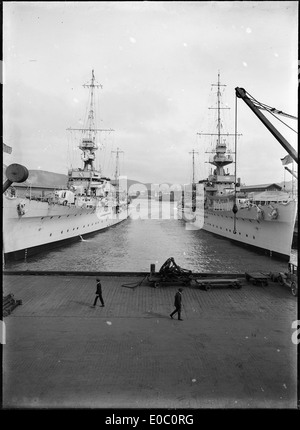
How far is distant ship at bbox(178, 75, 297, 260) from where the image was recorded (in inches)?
921

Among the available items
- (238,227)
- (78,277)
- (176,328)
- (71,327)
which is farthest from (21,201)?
(238,227)

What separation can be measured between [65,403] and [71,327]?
3390 millimetres

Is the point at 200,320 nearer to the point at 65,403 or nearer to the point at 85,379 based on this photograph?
the point at 85,379

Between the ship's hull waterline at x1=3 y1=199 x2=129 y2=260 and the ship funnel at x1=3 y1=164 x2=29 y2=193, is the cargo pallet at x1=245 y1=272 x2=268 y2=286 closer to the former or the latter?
the ship funnel at x1=3 y1=164 x2=29 y2=193

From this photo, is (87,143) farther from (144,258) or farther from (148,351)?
(148,351)

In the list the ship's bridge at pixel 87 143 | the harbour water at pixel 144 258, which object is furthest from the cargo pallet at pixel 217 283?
the ship's bridge at pixel 87 143

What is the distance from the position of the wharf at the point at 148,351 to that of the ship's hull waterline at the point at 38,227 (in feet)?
38.3

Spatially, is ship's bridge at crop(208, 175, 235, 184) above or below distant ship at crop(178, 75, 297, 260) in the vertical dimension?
above

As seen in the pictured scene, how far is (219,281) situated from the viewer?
494 inches

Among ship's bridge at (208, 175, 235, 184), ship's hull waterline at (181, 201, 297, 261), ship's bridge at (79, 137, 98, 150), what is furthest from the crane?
ship's bridge at (79, 137, 98, 150)

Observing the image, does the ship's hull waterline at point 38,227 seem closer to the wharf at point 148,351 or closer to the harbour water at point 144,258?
the harbour water at point 144,258

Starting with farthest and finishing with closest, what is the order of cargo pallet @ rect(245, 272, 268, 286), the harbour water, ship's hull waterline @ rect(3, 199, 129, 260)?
1. ship's hull waterline @ rect(3, 199, 129, 260)
2. the harbour water
3. cargo pallet @ rect(245, 272, 268, 286)

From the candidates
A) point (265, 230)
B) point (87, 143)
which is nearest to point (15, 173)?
point (265, 230)

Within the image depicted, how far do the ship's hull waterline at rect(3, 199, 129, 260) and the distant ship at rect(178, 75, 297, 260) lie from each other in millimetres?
16839
